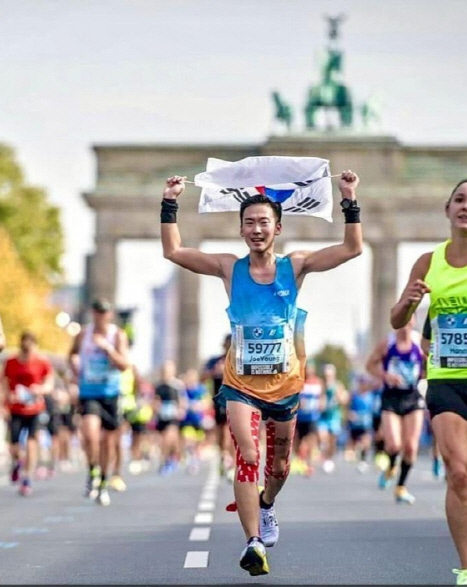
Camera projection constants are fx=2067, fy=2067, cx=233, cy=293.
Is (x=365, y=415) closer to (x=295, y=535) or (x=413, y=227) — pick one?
(x=295, y=535)

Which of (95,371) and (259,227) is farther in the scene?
(95,371)

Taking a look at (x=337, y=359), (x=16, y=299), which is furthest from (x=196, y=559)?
(x=337, y=359)

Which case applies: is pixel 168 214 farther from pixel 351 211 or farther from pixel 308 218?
pixel 308 218

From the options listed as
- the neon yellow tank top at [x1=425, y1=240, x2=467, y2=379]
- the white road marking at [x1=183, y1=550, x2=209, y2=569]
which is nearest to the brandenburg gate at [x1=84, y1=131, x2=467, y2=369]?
the white road marking at [x1=183, y1=550, x2=209, y2=569]

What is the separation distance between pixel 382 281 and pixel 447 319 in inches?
2840

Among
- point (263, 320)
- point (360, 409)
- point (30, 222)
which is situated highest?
point (30, 222)

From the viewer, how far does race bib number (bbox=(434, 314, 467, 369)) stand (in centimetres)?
1080

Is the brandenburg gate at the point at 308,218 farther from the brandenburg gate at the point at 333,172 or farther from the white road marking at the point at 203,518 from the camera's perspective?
the white road marking at the point at 203,518

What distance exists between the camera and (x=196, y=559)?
13141mm

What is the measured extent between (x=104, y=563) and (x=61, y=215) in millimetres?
73497

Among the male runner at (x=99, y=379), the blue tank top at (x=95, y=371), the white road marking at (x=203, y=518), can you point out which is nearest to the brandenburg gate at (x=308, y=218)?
the male runner at (x=99, y=379)

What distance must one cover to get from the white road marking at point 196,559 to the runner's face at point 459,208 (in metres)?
2.95

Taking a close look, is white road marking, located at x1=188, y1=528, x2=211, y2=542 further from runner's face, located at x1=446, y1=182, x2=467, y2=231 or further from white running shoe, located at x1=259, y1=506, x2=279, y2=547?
runner's face, located at x1=446, y1=182, x2=467, y2=231

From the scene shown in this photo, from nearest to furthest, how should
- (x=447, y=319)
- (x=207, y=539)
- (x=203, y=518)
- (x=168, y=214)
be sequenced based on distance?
(x=447, y=319)
(x=168, y=214)
(x=207, y=539)
(x=203, y=518)
